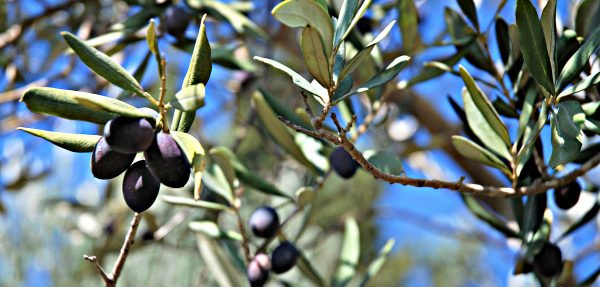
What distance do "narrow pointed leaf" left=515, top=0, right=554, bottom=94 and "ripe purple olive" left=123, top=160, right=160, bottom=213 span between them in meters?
0.38

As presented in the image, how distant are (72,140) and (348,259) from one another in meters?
0.60

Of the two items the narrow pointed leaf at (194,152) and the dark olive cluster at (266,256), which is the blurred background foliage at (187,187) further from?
the narrow pointed leaf at (194,152)

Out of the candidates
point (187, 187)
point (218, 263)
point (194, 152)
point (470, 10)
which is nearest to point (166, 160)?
point (194, 152)

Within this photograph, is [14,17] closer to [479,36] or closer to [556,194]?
[479,36]

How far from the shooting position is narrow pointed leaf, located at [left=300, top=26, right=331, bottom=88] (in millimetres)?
658

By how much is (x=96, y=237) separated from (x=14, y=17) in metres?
Result: 0.58

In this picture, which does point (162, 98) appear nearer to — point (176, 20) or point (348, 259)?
point (176, 20)

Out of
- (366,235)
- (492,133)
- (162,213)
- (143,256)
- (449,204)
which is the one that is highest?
(492,133)

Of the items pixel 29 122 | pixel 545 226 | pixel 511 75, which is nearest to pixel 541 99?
pixel 511 75

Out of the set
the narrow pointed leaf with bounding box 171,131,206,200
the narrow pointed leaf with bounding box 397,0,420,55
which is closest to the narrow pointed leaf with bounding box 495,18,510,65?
the narrow pointed leaf with bounding box 397,0,420,55

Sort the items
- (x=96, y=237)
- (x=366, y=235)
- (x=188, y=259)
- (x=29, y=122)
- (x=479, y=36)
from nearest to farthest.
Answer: (x=479, y=36) < (x=29, y=122) < (x=96, y=237) < (x=188, y=259) < (x=366, y=235)

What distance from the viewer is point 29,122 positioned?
1621mm

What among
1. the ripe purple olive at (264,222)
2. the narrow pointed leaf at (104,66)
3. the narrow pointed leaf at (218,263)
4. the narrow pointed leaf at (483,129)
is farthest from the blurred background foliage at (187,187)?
the narrow pointed leaf at (104,66)

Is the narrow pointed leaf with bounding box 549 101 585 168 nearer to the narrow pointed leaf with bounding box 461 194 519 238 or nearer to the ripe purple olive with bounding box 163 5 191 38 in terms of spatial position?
the narrow pointed leaf with bounding box 461 194 519 238
